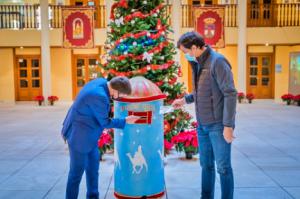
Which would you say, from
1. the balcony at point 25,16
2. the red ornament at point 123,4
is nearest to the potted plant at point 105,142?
the red ornament at point 123,4

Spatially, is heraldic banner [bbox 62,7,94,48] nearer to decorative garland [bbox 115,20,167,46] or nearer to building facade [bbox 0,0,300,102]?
building facade [bbox 0,0,300,102]

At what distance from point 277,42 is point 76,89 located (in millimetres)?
9917

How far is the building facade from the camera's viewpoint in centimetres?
1673

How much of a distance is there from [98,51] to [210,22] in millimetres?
5833

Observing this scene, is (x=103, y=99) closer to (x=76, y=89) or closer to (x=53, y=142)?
(x=53, y=142)

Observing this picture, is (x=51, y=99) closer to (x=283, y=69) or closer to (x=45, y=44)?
(x=45, y=44)

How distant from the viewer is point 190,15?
18.0 metres

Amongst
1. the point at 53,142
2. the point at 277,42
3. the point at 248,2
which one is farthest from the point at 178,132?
the point at 248,2

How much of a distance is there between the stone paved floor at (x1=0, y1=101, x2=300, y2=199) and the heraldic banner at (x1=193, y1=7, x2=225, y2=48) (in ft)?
20.9

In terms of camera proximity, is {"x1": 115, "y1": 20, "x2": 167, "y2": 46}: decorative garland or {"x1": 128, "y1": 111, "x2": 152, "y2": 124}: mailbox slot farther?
{"x1": 115, "y1": 20, "x2": 167, "y2": 46}: decorative garland

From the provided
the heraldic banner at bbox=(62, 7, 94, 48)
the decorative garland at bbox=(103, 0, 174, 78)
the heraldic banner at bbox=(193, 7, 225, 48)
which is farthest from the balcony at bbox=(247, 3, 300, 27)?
the decorative garland at bbox=(103, 0, 174, 78)

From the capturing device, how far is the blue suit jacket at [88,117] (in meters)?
3.46

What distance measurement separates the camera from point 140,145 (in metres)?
4.09

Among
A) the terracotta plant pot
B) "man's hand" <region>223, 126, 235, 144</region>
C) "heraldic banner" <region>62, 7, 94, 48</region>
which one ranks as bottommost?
the terracotta plant pot
